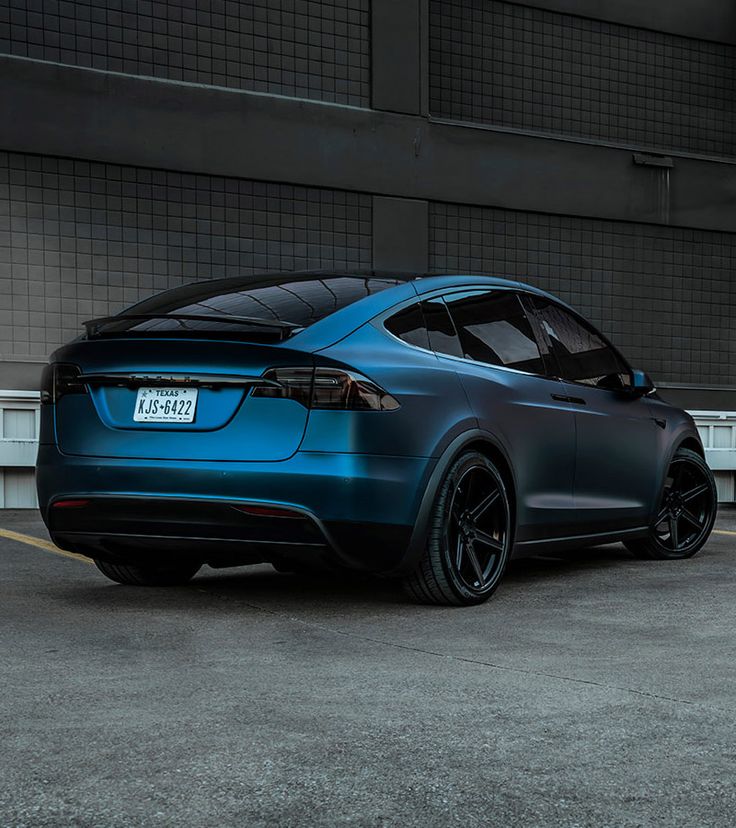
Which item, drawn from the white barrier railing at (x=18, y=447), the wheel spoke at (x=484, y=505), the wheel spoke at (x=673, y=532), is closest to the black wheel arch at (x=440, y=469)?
the wheel spoke at (x=484, y=505)

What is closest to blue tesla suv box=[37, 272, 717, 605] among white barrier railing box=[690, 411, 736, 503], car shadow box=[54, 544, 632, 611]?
car shadow box=[54, 544, 632, 611]

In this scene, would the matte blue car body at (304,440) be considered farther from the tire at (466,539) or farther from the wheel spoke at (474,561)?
the wheel spoke at (474,561)

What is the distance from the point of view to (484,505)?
18.7 feet

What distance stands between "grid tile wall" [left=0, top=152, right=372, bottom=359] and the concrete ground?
7.69m

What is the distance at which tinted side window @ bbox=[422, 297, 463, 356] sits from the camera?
571 cm

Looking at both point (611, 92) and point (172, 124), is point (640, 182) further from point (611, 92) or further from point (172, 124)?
point (172, 124)

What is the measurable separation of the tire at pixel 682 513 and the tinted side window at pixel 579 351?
2.46 feet

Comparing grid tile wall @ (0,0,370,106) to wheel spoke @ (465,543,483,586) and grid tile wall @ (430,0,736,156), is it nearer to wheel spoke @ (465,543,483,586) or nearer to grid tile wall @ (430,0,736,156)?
grid tile wall @ (430,0,736,156)

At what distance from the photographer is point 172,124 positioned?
13984 mm

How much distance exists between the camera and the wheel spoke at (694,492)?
772 cm

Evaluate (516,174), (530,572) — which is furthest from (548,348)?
(516,174)

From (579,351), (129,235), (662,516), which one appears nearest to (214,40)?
(129,235)

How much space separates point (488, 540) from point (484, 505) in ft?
0.52

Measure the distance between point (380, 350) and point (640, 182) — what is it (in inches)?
491
